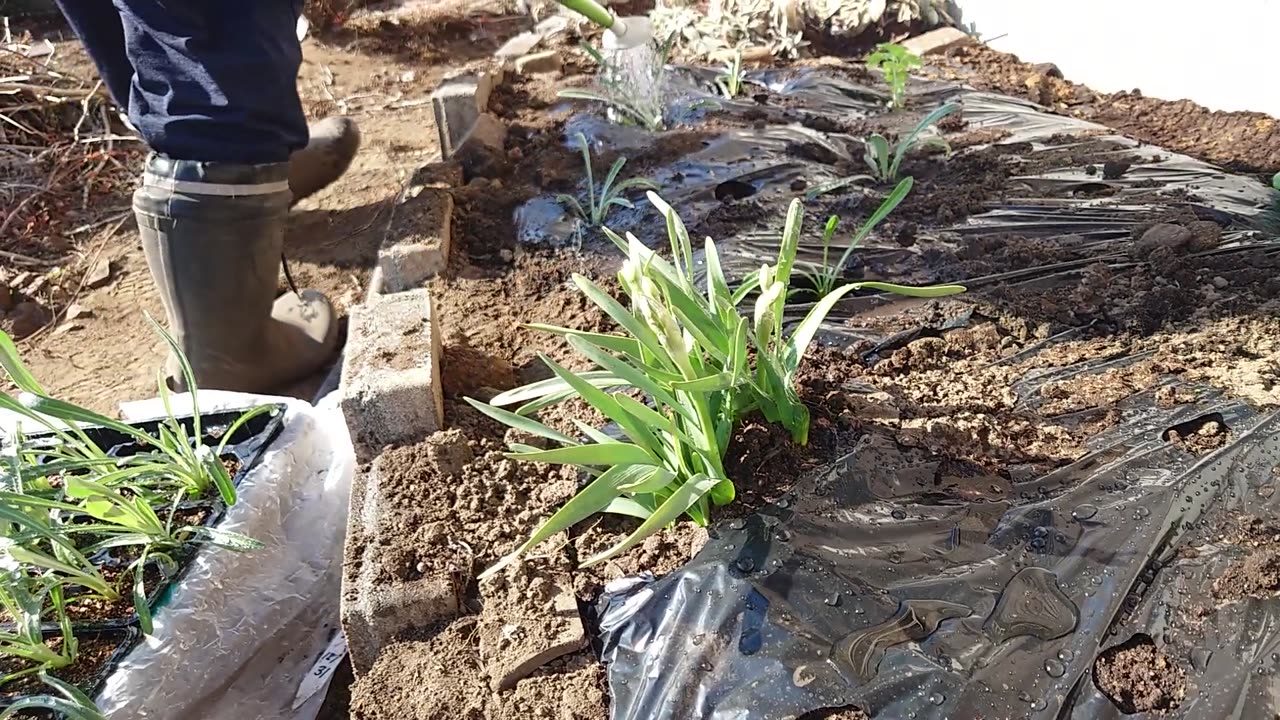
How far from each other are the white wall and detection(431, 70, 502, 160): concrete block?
229 centimetres

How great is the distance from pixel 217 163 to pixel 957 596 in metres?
1.84

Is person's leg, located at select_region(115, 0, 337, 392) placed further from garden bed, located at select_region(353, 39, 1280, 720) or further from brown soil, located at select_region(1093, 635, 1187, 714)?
brown soil, located at select_region(1093, 635, 1187, 714)

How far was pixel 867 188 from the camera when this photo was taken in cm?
231

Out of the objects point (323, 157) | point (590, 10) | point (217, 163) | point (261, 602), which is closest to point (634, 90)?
point (590, 10)

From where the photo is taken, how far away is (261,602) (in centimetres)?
136

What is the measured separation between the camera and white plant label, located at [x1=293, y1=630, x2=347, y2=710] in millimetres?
1395

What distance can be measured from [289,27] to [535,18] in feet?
11.6

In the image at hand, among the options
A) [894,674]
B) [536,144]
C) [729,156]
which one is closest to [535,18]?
[536,144]

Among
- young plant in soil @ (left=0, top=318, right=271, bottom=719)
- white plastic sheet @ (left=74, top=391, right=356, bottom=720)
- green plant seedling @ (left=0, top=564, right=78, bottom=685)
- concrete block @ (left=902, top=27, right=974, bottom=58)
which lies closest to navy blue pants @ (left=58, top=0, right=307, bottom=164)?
white plastic sheet @ (left=74, top=391, right=356, bottom=720)

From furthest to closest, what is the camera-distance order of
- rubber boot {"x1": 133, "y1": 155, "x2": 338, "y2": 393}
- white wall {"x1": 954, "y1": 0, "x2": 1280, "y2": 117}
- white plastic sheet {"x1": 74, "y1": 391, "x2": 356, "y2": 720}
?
white wall {"x1": 954, "y1": 0, "x2": 1280, "y2": 117}
rubber boot {"x1": 133, "y1": 155, "x2": 338, "y2": 393}
white plastic sheet {"x1": 74, "y1": 391, "x2": 356, "y2": 720}

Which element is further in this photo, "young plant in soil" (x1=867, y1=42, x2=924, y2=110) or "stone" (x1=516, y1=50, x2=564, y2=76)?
"stone" (x1=516, y1=50, x2=564, y2=76)

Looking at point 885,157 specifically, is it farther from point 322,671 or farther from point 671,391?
point 322,671

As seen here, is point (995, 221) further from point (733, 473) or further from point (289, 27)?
point (289, 27)

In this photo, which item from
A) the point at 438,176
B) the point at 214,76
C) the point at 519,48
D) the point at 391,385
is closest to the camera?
the point at 391,385
